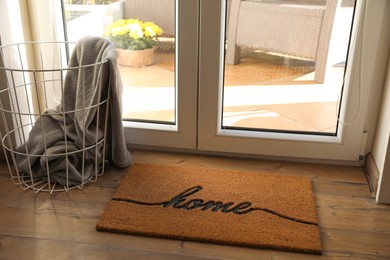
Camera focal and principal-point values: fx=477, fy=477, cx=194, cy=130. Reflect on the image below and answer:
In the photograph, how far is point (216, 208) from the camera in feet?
5.59

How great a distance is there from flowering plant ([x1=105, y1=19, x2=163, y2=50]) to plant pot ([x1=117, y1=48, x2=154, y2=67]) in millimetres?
17

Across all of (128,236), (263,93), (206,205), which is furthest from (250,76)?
(128,236)

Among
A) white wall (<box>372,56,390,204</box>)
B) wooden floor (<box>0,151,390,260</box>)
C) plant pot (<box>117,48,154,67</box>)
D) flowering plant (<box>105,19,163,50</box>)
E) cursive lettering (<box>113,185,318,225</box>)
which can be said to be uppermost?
flowering plant (<box>105,19,163,50</box>)

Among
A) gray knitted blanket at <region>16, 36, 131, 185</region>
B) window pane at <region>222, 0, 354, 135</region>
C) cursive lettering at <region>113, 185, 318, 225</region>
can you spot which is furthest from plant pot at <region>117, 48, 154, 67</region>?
cursive lettering at <region>113, 185, 318, 225</region>

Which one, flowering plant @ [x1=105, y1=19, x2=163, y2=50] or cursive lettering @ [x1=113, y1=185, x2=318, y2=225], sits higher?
flowering plant @ [x1=105, y1=19, x2=163, y2=50]

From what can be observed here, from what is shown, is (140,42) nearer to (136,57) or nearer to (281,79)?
(136,57)

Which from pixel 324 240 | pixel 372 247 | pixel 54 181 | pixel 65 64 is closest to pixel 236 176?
pixel 324 240

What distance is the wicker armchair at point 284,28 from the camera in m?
1.83

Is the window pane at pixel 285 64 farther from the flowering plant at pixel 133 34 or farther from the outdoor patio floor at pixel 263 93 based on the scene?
the flowering plant at pixel 133 34

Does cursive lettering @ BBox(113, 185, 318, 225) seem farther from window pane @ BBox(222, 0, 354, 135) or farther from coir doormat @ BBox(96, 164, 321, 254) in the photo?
window pane @ BBox(222, 0, 354, 135)

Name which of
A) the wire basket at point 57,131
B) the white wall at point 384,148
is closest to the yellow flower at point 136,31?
the wire basket at point 57,131

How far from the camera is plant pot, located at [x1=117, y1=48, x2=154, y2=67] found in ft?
6.59

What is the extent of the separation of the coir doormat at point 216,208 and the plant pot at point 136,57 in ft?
1.42

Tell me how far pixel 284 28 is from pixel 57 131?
0.98 meters
